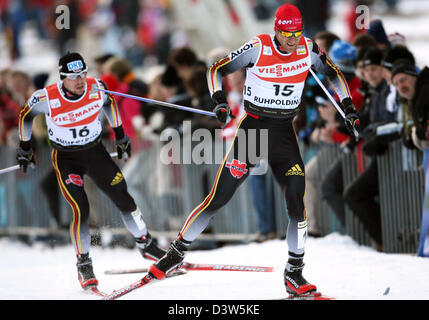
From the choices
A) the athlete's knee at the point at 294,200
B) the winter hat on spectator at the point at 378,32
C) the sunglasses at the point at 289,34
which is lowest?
the athlete's knee at the point at 294,200

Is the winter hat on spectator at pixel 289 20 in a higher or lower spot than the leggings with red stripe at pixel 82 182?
higher

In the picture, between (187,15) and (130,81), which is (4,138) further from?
(187,15)

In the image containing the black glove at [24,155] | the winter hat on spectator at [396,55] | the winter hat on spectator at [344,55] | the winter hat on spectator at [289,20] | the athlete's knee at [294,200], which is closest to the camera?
the winter hat on spectator at [289,20]

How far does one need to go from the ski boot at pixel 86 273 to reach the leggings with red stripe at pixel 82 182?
7 cm

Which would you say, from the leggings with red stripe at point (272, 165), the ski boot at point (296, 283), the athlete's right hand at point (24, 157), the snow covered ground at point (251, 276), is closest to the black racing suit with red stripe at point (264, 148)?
the leggings with red stripe at point (272, 165)

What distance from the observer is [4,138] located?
1385 centimetres

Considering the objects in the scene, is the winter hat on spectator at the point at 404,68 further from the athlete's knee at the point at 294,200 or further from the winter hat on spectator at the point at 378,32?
the athlete's knee at the point at 294,200

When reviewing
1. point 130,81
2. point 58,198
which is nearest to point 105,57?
point 130,81

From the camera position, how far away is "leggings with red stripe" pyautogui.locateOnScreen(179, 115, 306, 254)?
7465 mm

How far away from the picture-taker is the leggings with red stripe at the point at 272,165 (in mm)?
7465

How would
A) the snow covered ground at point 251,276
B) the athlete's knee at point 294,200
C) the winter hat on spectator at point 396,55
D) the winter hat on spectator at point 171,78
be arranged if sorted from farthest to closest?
1. the winter hat on spectator at point 171,78
2. the winter hat on spectator at point 396,55
3. the snow covered ground at point 251,276
4. the athlete's knee at point 294,200

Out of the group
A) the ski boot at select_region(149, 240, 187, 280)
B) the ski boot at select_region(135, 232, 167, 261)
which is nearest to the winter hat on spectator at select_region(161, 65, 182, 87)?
the ski boot at select_region(135, 232, 167, 261)

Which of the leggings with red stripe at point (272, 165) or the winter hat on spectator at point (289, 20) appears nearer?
the winter hat on spectator at point (289, 20)
